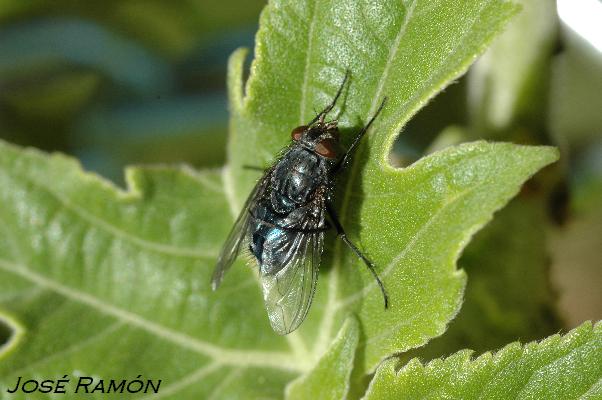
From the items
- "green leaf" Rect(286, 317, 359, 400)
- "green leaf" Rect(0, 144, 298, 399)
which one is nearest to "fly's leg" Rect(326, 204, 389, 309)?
"green leaf" Rect(286, 317, 359, 400)

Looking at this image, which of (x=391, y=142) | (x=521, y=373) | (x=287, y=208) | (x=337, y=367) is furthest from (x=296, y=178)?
(x=521, y=373)

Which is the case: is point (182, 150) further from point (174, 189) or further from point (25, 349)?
point (25, 349)

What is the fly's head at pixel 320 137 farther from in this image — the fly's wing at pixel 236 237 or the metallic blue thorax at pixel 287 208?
the fly's wing at pixel 236 237

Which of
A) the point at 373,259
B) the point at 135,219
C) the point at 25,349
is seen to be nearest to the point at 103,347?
the point at 25,349

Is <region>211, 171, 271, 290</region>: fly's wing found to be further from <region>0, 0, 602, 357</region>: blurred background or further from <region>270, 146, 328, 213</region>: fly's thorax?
<region>0, 0, 602, 357</region>: blurred background

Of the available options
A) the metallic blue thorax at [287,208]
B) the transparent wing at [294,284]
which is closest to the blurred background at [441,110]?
the transparent wing at [294,284]

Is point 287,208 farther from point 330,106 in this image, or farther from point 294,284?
point 330,106
